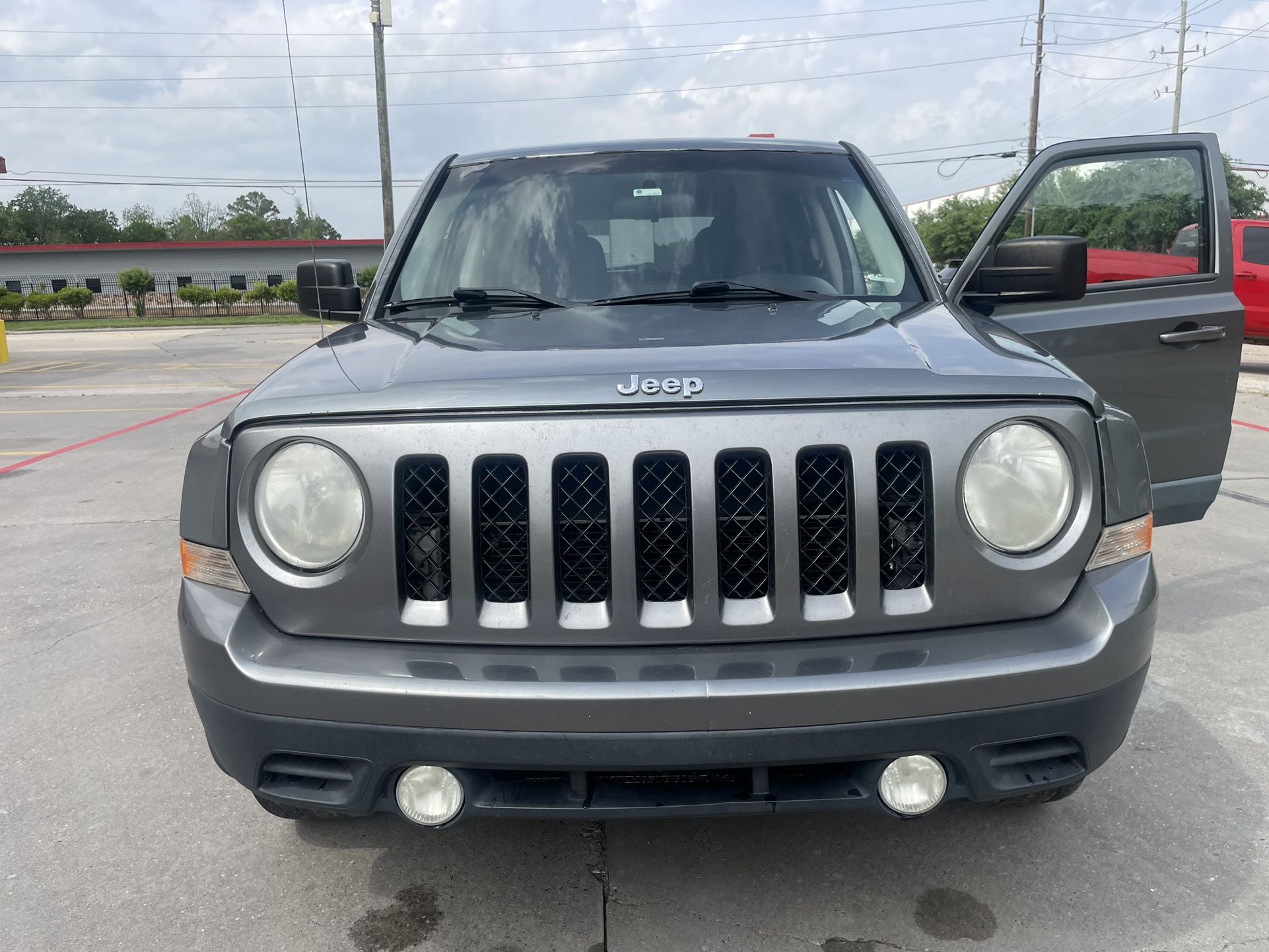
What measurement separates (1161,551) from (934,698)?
4.09m

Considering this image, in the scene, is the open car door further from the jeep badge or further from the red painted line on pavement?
the red painted line on pavement

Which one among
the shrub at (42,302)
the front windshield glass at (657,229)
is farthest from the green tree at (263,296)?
the front windshield glass at (657,229)

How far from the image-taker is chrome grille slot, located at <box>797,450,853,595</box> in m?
2.02

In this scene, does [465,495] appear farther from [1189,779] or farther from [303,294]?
[1189,779]

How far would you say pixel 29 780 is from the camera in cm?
312

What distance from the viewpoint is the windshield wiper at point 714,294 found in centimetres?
288

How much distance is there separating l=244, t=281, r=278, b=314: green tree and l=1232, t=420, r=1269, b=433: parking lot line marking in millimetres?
39417

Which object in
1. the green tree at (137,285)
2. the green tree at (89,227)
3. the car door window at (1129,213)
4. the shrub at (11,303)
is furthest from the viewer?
the green tree at (89,227)

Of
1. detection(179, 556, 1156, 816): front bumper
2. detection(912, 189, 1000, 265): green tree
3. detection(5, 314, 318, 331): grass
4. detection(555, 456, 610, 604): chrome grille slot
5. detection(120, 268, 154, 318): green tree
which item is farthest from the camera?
detection(912, 189, 1000, 265): green tree

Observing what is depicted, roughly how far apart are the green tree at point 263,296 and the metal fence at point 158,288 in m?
0.08

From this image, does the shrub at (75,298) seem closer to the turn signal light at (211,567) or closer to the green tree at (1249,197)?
the green tree at (1249,197)

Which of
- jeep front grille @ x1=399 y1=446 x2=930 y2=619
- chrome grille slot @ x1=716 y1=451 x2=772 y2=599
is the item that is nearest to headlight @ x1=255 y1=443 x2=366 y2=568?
jeep front grille @ x1=399 y1=446 x2=930 y2=619

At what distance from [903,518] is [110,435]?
390 inches

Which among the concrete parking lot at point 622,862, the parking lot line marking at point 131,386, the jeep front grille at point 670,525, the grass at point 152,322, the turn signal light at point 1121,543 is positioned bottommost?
the grass at point 152,322
